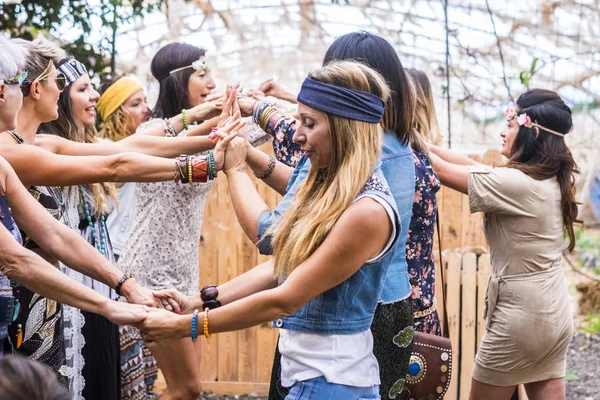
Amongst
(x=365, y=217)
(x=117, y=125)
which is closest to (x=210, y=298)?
(x=365, y=217)

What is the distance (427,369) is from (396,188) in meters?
0.96

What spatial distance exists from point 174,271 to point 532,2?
7.85 meters

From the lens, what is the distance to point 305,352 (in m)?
3.05

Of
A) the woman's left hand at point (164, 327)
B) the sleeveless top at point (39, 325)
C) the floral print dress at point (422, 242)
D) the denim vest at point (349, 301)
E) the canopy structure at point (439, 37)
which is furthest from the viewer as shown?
the canopy structure at point (439, 37)

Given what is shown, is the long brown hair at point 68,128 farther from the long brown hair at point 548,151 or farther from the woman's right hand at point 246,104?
the long brown hair at point 548,151

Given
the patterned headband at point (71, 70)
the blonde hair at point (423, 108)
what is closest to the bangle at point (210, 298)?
the blonde hair at point (423, 108)

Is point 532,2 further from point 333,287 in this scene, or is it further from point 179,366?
point 333,287

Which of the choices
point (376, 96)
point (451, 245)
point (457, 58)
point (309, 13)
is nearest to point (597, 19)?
point (457, 58)

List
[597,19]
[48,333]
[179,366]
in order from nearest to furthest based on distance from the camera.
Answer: [48,333] → [179,366] → [597,19]

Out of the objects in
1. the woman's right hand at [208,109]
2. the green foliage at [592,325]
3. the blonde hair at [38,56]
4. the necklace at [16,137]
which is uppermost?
the blonde hair at [38,56]

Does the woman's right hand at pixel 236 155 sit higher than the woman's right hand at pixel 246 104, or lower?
lower

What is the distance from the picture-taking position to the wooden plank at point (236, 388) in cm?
693

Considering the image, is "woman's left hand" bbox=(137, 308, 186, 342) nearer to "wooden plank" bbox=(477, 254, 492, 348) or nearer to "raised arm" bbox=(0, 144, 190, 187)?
"raised arm" bbox=(0, 144, 190, 187)

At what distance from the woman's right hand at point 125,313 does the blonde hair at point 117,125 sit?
277 cm
